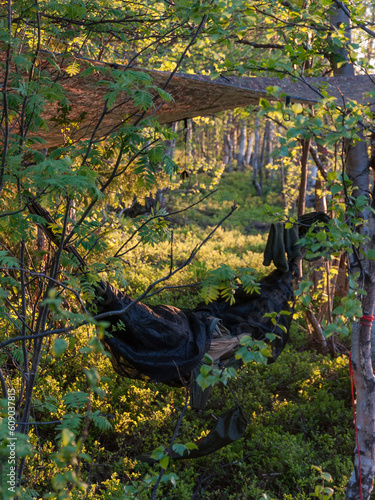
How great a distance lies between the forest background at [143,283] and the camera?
1.74 metres

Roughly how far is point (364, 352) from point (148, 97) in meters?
2.08

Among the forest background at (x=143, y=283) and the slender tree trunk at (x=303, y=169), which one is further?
the slender tree trunk at (x=303, y=169)

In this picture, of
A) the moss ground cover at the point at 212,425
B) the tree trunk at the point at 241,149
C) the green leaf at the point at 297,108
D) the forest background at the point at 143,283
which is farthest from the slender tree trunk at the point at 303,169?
the tree trunk at the point at 241,149

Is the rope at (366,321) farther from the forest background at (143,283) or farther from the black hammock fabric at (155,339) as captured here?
the black hammock fabric at (155,339)

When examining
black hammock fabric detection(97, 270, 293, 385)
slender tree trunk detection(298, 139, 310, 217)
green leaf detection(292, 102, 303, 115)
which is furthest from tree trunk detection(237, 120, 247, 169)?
green leaf detection(292, 102, 303, 115)

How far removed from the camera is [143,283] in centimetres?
681

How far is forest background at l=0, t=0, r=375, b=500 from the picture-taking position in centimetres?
174

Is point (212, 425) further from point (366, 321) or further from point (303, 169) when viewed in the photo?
point (303, 169)

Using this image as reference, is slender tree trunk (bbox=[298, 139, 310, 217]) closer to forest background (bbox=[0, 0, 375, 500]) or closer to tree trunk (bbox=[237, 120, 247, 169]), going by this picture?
forest background (bbox=[0, 0, 375, 500])

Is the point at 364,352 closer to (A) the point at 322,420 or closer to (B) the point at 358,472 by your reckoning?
(B) the point at 358,472

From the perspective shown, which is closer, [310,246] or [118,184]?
[310,246]

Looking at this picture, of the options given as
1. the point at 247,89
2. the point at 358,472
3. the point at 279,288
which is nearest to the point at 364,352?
the point at 358,472

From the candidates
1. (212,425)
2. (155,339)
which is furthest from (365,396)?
(212,425)

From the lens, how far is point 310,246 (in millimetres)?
2045
